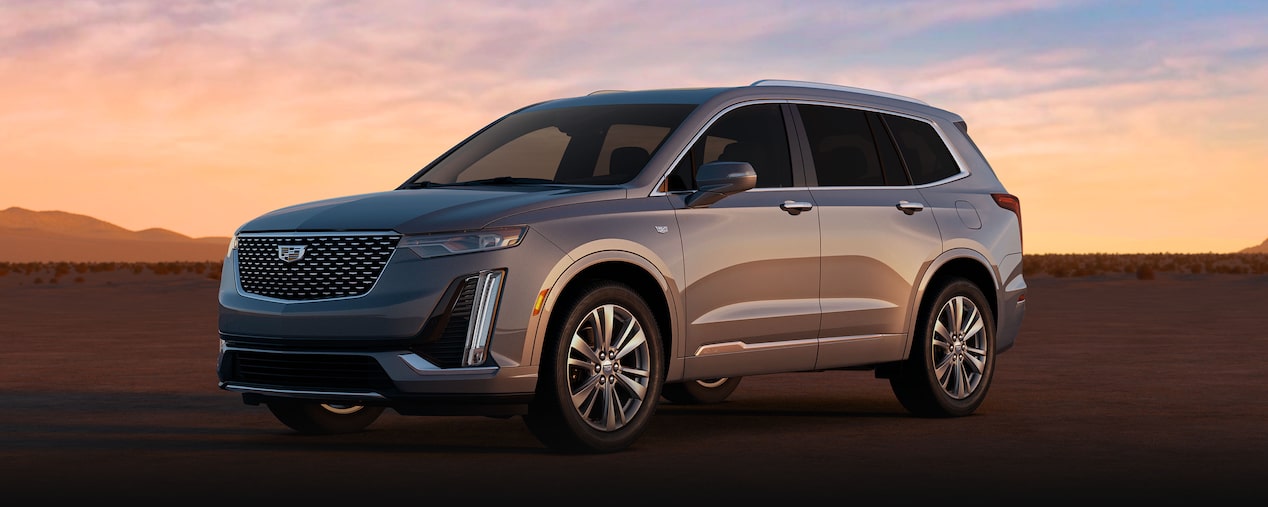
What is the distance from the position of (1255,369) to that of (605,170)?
8290mm

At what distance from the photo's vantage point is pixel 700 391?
13.0m

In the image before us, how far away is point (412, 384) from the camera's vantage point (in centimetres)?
889

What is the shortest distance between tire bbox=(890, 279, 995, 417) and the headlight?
12.3 feet

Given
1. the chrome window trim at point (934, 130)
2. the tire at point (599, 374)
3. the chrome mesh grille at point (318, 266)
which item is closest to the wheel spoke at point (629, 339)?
the tire at point (599, 374)

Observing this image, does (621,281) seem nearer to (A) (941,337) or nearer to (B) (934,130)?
(A) (941,337)

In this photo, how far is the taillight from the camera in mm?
12555

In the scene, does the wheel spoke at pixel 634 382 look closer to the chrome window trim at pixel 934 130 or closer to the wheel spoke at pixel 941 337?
the chrome window trim at pixel 934 130

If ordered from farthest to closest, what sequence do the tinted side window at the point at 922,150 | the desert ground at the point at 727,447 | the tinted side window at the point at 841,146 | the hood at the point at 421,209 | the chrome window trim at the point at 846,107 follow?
the tinted side window at the point at 922,150 → the tinted side window at the point at 841,146 → the chrome window trim at the point at 846,107 → the hood at the point at 421,209 → the desert ground at the point at 727,447

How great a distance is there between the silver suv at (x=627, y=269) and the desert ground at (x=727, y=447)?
0.40 meters

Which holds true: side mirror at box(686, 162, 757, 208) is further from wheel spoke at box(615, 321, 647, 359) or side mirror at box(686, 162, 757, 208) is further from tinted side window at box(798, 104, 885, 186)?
tinted side window at box(798, 104, 885, 186)

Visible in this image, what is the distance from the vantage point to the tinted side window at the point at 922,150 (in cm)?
1190

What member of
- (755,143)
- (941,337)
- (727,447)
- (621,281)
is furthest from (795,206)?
(941,337)

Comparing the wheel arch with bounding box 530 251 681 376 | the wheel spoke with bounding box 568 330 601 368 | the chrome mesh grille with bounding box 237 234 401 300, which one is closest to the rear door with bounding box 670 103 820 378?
the wheel arch with bounding box 530 251 681 376

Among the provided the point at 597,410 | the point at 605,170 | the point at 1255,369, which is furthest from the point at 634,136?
the point at 1255,369
